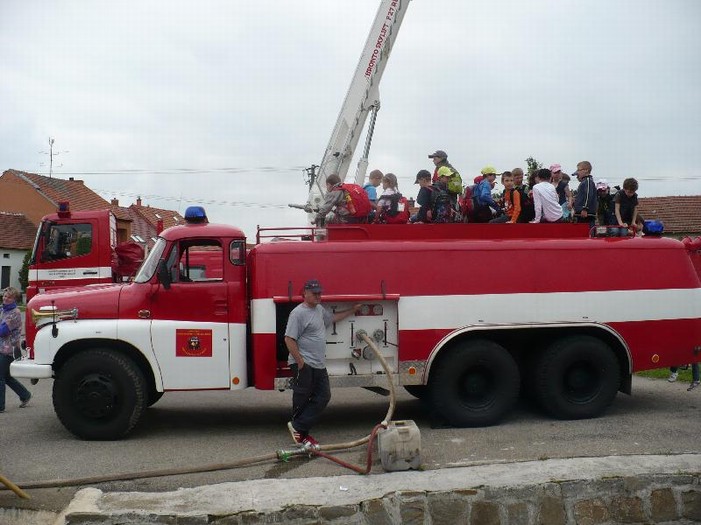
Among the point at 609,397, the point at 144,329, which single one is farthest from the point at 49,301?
the point at 609,397

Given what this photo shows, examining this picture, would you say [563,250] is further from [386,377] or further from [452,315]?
[386,377]

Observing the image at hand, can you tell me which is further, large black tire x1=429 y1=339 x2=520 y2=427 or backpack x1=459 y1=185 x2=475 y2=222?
backpack x1=459 y1=185 x2=475 y2=222

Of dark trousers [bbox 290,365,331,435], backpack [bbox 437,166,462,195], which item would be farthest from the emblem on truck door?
backpack [bbox 437,166,462,195]

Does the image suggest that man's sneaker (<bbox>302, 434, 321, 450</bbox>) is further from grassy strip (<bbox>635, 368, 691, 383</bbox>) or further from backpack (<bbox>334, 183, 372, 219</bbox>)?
grassy strip (<bbox>635, 368, 691, 383</bbox>)

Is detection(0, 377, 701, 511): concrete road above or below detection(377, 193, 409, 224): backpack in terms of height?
below

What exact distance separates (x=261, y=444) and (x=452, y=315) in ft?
8.87

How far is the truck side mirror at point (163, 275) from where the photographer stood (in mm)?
8414

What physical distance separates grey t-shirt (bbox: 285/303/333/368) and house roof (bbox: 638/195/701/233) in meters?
32.7

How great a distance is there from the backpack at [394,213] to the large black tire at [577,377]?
2.57 m

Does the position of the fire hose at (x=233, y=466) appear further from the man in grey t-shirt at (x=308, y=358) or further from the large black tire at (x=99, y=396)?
the large black tire at (x=99, y=396)

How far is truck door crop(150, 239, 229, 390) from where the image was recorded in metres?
8.34

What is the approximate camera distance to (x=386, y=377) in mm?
8508

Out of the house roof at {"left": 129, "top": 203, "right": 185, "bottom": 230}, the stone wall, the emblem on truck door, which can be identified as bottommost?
the stone wall

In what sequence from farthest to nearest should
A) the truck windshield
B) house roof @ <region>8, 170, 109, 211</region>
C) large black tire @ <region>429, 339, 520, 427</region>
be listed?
house roof @ <region>8, 170, 109, 211</region> → large black tire @ <region>429, 339, 520, 427</region> → the truck windshield
